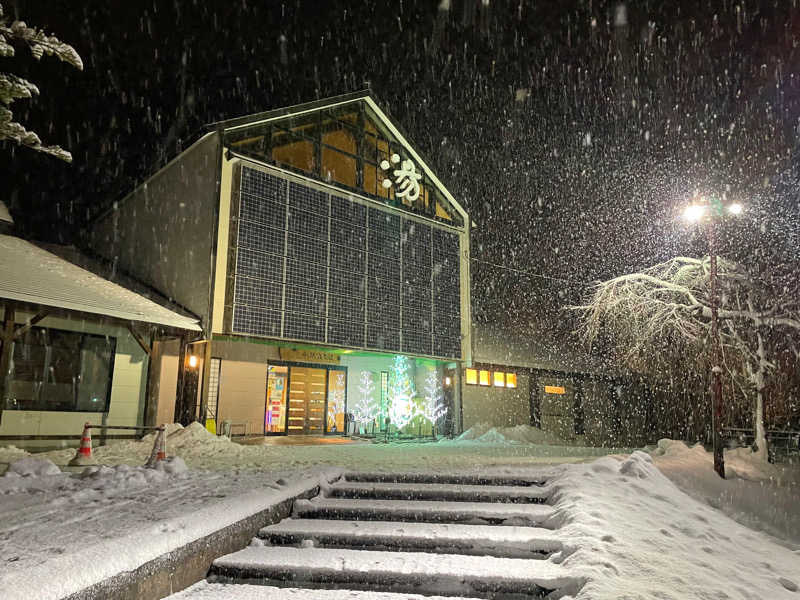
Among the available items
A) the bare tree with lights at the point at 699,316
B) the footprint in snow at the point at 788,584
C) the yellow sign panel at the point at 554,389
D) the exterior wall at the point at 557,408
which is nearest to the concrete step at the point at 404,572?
the footprint in snow at the point at 788,584

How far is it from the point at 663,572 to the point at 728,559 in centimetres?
147

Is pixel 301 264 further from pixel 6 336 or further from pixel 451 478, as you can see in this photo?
pixel 451 478

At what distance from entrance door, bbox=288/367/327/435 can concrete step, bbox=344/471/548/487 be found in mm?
11595

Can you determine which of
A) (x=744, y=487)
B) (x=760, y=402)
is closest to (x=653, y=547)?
(x=744, y=487)

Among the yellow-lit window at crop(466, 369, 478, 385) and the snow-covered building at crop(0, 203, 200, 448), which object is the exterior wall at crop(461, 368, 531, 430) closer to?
the yellow-lit window at crop(466, 369, 478, 385)

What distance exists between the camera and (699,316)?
52.1ft

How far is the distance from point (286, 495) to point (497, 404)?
16.7 m

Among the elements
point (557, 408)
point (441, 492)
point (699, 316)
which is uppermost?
point (699, 316)

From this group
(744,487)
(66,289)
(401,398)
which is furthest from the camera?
(401,398)

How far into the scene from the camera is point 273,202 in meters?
15.0

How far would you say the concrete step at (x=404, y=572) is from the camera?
13.5ft

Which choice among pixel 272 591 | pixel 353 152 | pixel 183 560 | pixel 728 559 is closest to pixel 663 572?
pixel 728 559

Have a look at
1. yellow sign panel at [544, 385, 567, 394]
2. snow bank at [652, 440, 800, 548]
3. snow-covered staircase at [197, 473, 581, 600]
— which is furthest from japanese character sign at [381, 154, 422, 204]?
snow-covered staircase at [197, 473, 581, 600]

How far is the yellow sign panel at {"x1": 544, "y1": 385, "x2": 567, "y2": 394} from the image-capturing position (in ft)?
80.9
